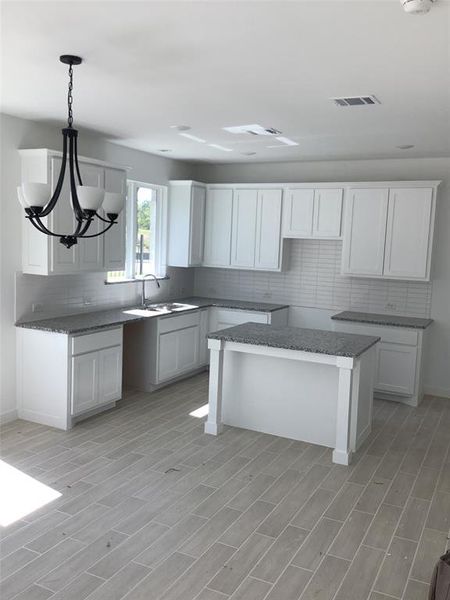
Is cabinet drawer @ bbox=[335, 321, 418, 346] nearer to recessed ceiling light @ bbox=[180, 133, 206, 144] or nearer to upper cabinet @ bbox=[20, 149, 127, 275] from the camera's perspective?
recessed ceiling light @ bbox=[180, 133, 206, 144]

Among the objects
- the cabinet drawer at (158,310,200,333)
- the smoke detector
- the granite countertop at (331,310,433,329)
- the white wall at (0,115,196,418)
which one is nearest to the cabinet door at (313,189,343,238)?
the granite countertop at (331,310,433,329)

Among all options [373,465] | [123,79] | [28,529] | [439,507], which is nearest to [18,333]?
[28,529]

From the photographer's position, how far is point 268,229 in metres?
6.70

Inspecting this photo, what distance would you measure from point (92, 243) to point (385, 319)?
3.29 m

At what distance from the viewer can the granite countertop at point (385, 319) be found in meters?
5.75

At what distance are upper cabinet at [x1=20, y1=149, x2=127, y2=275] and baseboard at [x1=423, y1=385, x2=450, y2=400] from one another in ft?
13.0

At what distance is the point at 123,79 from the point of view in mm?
3396

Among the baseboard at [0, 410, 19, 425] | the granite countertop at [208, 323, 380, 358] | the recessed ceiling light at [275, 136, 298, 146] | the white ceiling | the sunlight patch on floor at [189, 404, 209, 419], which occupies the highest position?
the recessed ceiling light at [275, 136, 298, 146]

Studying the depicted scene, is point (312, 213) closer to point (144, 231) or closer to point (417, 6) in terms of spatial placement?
point (144, 231)

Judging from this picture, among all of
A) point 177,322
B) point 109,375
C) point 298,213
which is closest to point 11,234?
point 109,375

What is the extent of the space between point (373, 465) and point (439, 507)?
2.27 ft

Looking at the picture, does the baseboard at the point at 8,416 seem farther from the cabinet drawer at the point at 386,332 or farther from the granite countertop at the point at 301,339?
the cabinet drawer at the point at 386,332

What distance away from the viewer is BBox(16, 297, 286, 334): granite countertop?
4.68 m

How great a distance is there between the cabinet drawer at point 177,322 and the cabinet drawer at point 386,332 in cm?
170
